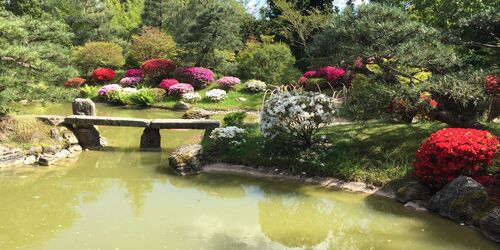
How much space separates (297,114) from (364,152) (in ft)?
5.74

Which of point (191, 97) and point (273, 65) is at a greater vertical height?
point (273, 65)

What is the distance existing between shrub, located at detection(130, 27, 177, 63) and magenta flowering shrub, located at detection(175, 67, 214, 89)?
158 inches

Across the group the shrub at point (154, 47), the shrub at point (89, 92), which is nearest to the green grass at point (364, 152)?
the shrub at point (89, 92)

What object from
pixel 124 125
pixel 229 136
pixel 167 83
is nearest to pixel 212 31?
pixel 167 83

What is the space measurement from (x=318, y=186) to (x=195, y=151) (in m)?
2.99

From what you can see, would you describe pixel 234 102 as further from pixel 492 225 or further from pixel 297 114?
pixel 492 225

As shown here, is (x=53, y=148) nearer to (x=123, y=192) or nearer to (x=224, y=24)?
(x=123, y=192)

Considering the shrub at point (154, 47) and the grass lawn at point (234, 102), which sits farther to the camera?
the shrub at point (154, 47)

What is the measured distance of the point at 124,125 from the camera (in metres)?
12.2

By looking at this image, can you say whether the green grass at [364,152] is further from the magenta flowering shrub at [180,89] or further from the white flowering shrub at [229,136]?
the magenta flowering shrub at [180,89]

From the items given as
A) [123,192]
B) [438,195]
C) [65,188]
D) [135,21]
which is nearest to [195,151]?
[123,192]

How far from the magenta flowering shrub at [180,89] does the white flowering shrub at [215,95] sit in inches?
39.5

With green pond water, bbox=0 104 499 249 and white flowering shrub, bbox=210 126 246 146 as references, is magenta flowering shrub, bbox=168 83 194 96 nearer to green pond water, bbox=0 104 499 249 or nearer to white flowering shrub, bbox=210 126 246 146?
white flowering shrub, bbox=210 126 246 146

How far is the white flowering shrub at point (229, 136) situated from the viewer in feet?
34.7
